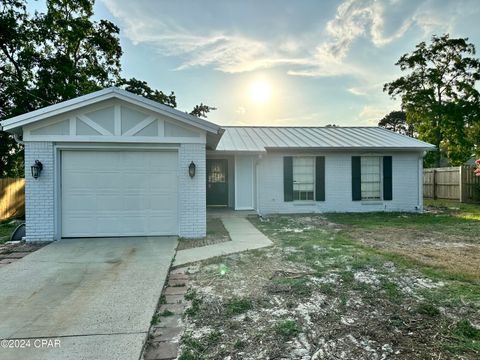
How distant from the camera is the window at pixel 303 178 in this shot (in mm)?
11414

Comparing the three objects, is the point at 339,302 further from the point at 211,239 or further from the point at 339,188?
the point at 339,188

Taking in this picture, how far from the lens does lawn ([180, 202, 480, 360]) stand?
2.68 metres

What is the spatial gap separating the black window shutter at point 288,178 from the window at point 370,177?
2.97 m

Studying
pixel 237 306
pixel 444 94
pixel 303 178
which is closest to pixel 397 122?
pixel 444 94

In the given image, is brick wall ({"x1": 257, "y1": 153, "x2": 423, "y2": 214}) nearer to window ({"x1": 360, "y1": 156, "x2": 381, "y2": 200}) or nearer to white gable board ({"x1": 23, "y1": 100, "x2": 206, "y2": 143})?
window ({"x1": 360, "y1": 156, "x2": 381, "y2": 200})

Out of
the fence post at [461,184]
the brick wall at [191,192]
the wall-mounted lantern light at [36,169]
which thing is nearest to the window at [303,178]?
the brick wall at [191,192]

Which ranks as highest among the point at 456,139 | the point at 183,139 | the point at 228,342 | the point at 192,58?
the point at 192,58

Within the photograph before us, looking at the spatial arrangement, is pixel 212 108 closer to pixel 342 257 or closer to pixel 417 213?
pixel 417 213

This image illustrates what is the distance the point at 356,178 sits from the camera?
11.4 meters

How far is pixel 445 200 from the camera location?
53.3ft

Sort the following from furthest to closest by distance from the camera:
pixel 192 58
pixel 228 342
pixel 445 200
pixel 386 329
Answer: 1. pixel 445 200
2. pixel 192 58
3. pixel 386 329
4. pixel 228 342

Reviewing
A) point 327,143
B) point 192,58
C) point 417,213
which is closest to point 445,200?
point 417,213

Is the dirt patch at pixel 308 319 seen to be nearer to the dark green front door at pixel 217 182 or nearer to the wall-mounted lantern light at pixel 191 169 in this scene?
the wall-mounted lantern light at pixel 191 169

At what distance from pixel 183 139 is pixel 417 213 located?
972cm
